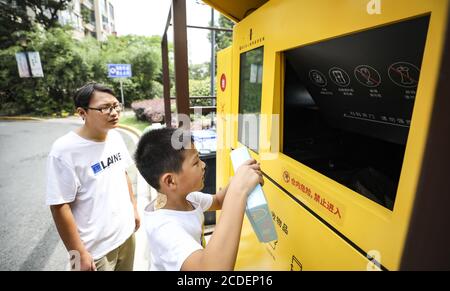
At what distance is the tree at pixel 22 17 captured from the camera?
15398mm

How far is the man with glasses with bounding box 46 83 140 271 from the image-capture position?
61.3 inches

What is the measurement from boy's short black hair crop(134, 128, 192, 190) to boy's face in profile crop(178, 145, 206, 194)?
21mm

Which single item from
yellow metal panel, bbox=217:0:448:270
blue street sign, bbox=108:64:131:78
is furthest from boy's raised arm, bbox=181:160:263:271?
blue street sign, bbox=108:64:131:78

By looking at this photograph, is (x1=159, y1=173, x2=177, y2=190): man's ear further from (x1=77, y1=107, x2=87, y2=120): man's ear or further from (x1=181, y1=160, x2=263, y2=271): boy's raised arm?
(x1=77, y1=107, x2=87, y2=120): man's ear

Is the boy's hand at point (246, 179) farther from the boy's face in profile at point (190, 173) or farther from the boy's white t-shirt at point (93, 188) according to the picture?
the boy's white t-shirt at point (93, 188)

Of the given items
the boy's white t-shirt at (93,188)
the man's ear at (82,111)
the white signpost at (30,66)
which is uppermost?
the white signpost at (30,66)

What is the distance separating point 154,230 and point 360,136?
1286 mm

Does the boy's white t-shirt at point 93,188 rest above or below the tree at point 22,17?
below

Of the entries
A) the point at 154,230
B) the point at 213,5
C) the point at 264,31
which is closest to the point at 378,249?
the point at 154,230

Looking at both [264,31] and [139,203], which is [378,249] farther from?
[139,203]


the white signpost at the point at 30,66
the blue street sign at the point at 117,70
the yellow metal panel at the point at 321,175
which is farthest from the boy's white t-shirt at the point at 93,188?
the white signpost at the point at 30,66

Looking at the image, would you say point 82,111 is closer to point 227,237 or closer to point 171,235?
point 171,235

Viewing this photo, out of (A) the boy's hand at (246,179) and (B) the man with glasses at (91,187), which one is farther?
(B) the man with glasses at (91,187)

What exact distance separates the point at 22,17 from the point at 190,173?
21.1 meters
